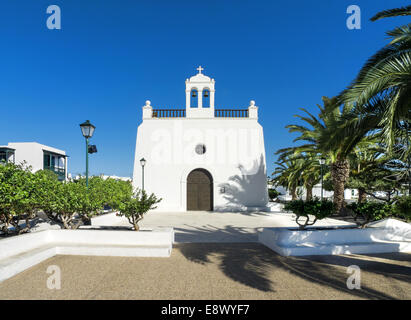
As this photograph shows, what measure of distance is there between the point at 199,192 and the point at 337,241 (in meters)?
10.5

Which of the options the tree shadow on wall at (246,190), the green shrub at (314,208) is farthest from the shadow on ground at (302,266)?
the tree shadow on wall at (246,190)

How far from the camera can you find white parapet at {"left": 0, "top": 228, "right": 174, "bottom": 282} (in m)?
4.52

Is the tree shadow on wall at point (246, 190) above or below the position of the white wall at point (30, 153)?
below

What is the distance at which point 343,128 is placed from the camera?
5762 millimetres

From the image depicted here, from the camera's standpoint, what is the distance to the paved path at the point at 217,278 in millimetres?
3504

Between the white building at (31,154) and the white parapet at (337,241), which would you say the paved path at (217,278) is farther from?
the white building at (31,154)

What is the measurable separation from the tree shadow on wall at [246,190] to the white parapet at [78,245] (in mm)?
10068

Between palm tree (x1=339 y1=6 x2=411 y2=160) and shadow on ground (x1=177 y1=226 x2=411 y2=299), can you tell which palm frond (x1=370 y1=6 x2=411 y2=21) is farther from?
shadow on ground (x1=177 y1=226 x2=411 y2=299)

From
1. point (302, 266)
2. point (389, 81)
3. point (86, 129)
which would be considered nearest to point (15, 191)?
point (86, 129)

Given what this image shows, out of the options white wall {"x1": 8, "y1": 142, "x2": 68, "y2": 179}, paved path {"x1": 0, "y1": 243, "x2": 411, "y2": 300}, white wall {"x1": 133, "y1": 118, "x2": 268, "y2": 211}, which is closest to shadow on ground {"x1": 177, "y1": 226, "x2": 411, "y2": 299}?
paved path {"x1": 0, "y1": 243, "x2": 411, "y2": 300}

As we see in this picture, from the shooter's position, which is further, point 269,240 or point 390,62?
point 269,240
